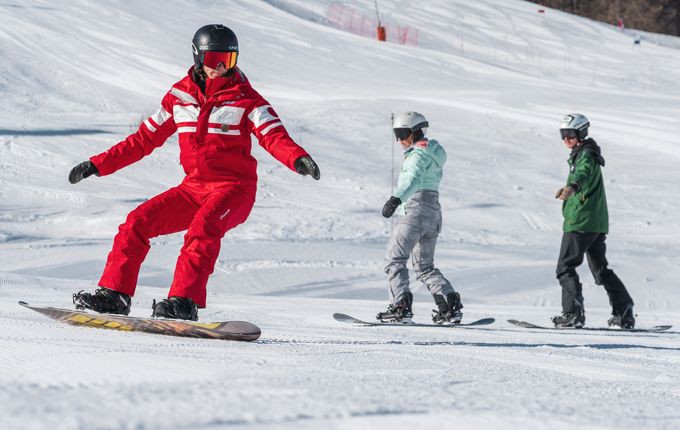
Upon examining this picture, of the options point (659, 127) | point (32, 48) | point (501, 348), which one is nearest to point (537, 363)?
point (501, 348)

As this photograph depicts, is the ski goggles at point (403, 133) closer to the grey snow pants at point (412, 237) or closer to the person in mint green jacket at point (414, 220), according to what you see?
the person in mint green jacket at point (414, 220)

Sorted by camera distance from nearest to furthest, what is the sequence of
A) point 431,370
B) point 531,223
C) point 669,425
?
point 669,425 < point 431,370 < point 531,223

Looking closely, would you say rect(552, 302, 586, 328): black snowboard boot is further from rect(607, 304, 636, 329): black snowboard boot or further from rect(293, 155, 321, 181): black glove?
rect(293, 155, 321, 181): black glove

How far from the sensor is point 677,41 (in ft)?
129

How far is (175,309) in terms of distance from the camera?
176 inches

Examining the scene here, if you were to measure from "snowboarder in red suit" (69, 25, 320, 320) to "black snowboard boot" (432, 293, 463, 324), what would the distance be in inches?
89.9

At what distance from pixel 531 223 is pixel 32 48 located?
1206 cm

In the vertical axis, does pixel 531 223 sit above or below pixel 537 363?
above

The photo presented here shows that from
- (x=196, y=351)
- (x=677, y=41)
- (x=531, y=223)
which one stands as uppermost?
(x=677, y=41)

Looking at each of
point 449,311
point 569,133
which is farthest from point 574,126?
point 449,311

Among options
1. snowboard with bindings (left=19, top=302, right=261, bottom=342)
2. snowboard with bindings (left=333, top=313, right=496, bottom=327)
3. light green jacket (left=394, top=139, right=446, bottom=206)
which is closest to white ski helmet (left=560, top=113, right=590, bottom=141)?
light green jacket (left=394, top=139, right=446, bottom=206)

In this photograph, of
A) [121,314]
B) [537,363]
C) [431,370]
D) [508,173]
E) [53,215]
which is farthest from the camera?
[508,173]

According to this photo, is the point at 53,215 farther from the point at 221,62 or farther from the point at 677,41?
the point at 677,41

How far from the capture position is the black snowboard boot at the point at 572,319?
22.7 feet
